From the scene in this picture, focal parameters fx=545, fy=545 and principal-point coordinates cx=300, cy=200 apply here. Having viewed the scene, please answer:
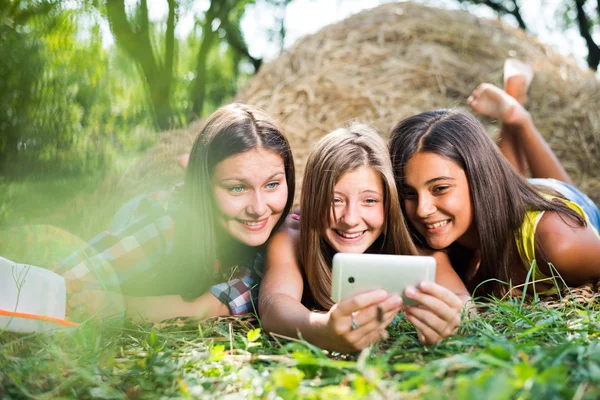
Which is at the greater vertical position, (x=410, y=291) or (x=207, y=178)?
(x=207, y=178)

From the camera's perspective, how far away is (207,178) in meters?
2.32

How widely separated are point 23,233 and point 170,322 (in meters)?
1.09

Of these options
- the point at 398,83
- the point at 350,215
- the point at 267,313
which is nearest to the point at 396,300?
the point at 267,313

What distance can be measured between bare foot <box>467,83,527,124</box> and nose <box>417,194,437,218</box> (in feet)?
5.12

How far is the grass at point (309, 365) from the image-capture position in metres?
1.10

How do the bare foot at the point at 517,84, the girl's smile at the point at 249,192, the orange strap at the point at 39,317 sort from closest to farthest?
the orange strap at the point at 39,317, the girl's smile at the point at 249,192, the bare foot at the point at 517,84

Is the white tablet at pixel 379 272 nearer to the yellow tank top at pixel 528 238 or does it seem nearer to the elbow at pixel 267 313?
the elbow at pixel 267 313

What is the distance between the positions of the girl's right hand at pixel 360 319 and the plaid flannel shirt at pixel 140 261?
2.73 feet

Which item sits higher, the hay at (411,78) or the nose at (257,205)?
the hay at (411,78)

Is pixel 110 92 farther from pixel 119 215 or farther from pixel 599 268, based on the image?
pixel 599 268

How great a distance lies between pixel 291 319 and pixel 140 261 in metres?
1.02

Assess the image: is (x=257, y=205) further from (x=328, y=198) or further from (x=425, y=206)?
(x=425, y=206)

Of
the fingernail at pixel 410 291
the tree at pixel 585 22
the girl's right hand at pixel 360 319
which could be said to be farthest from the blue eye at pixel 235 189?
the tree at pixel 585 22

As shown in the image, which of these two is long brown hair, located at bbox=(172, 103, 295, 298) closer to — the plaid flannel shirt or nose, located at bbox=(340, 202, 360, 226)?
the plaid flannel shirt
